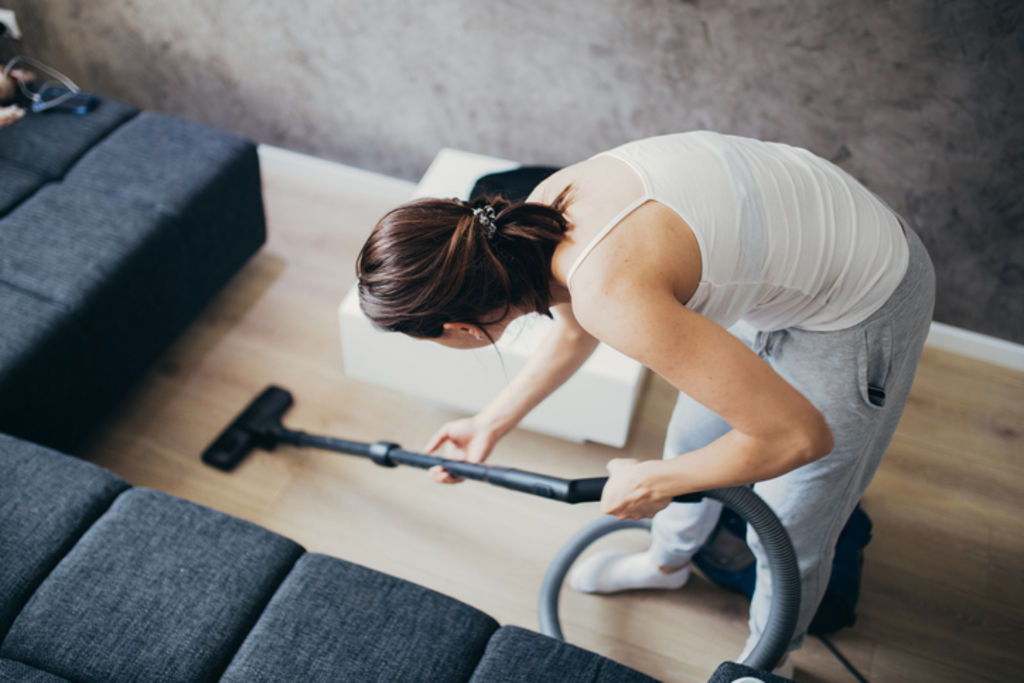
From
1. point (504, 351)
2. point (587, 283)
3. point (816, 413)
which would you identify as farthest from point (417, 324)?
point (504, 351)

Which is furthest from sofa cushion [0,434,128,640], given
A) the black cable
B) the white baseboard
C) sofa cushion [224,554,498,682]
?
the white baseboard

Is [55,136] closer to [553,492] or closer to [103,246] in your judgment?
[103,246]

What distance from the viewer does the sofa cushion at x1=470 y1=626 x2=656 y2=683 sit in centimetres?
118

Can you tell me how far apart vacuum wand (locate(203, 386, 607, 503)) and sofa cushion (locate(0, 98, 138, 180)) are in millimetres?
782

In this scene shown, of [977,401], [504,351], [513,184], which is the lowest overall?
[977,401]

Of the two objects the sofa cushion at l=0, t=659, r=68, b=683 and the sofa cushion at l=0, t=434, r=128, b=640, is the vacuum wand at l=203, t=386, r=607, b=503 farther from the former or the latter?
the sofa cushion at l=0, t=659, r=68, b=683

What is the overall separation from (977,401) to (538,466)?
1.14m

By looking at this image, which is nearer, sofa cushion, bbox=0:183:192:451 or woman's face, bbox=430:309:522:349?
woman's face, bbox=430:309:522:349

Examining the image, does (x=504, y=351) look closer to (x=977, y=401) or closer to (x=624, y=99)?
(x=624, y=99)

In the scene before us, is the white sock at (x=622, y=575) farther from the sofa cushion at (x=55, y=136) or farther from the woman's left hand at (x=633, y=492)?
the sofa cushion at (x=55, y=136)

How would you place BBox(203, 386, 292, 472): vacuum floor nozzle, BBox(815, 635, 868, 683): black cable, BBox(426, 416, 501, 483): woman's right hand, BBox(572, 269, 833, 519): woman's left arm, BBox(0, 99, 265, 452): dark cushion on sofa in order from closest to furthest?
BBox(572, 269, 833, 519): woman's left arm → BBox(426, 416, 501, 483): woman's right hand → BBox(815, 635, 868, 683): black cable → BBox(0, 99, 265, 452): dark cushion on sofa → BBox(203, 386, 292, 472): vacuum floor nozzle

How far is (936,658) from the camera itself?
5.26 feet

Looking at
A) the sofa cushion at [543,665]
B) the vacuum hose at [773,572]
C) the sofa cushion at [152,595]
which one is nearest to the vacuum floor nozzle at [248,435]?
the sofa cushion at [152,595]

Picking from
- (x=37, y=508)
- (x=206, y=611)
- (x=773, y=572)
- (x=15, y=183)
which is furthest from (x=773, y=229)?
(x=15, y=183)
